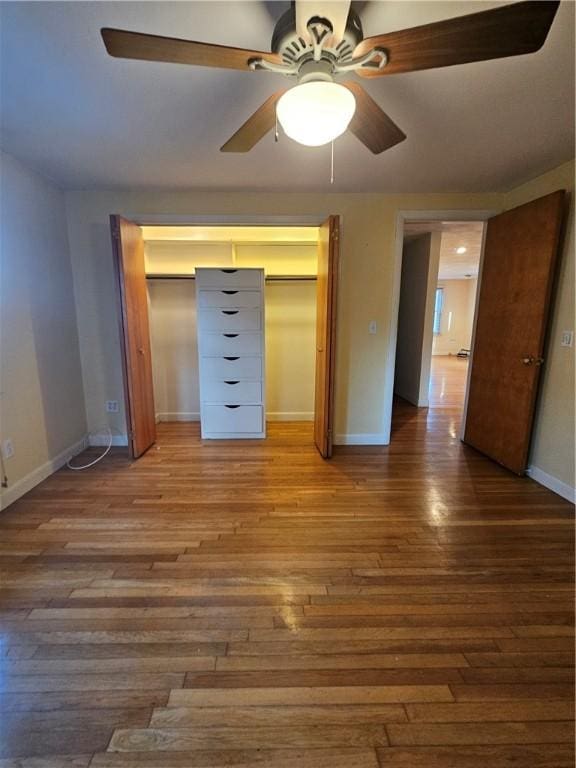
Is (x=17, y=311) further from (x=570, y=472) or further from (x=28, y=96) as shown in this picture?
(x=570, y=472)

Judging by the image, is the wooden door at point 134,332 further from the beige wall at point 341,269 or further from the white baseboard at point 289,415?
the white baseboard at point 289,415

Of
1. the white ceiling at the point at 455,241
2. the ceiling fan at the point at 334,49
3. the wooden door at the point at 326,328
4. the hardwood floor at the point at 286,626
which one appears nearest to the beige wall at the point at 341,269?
the wooden door at the point at 326,328

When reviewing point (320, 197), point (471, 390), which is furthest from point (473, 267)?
point (320, 197)

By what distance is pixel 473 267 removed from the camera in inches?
306

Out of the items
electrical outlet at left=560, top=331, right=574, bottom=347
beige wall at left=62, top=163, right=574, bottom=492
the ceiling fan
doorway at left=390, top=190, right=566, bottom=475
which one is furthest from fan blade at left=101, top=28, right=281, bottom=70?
electrical outlet at left=560, top=331, right=574, bottom=347

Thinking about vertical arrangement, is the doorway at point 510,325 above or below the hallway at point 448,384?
above

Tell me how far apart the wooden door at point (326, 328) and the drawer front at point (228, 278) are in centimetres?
62

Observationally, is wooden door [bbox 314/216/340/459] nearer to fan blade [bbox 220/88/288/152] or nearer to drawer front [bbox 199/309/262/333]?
drawer front [bbox 199/309/262/333]

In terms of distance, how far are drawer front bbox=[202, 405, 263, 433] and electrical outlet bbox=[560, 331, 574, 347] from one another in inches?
97.8

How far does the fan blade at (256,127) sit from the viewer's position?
1.31 metres

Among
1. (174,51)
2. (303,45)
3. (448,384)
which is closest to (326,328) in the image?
(303,45)

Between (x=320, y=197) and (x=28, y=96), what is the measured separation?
1997 mm

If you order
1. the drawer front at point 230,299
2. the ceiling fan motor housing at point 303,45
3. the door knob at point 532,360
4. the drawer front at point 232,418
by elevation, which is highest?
the ceiling fan motor housing at point 303,45

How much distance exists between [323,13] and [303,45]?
5.4 inches
